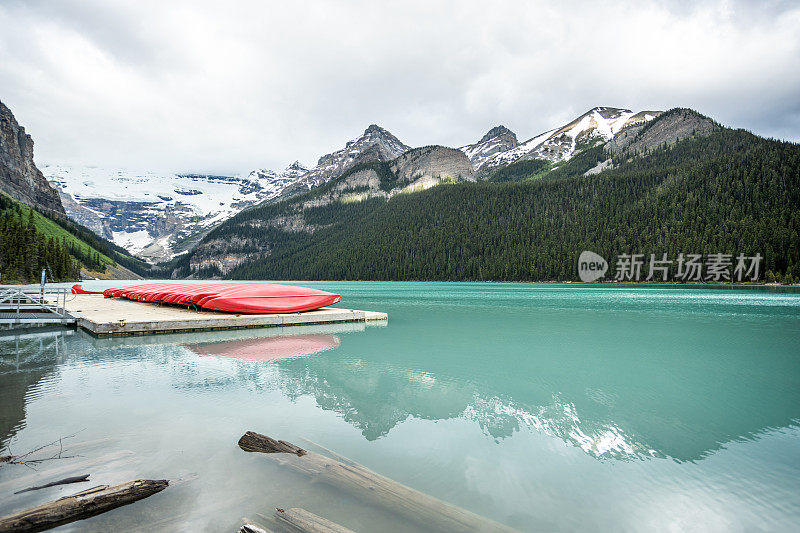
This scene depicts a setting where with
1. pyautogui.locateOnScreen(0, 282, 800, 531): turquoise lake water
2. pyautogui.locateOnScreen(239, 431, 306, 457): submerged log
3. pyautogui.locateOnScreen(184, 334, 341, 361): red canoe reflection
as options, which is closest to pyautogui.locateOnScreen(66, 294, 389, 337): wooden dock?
pyautogui.locateOnScreen(0, 282, 800, 531): turquoise lake water

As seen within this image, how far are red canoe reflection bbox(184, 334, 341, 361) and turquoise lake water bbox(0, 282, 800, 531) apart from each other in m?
0.16

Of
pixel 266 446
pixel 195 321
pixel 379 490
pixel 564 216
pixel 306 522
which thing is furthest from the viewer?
pixel 564 216

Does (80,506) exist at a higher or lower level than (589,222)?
lower

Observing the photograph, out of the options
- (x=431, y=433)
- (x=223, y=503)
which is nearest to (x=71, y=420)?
(x=223, y=503)

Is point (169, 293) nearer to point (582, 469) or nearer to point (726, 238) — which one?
point (582, 469)

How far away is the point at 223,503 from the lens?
4.34 metres

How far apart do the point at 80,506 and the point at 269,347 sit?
11.1 meters

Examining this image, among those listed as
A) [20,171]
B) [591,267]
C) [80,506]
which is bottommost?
[80,506]

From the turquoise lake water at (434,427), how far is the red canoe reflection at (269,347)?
157 millimetres

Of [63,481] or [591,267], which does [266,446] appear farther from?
[591,267]

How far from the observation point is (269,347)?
14.8 m

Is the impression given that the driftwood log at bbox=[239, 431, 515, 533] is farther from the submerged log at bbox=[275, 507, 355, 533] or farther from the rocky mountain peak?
the rocky mountain peak

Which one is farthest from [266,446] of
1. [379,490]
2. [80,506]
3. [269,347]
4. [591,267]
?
[591,267]

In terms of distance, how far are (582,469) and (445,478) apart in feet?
6.52
